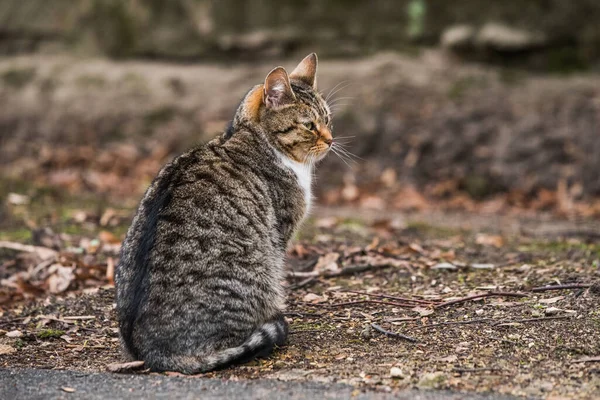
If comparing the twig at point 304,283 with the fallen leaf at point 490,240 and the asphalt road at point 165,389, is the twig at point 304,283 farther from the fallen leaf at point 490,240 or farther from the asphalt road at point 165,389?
the fallen leaf at point 490,240

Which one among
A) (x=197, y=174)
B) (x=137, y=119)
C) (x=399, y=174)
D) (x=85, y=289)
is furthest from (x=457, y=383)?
(x=137, y=119)

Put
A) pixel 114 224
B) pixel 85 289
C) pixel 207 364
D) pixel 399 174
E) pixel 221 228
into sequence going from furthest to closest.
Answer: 1. pixel 399 174
2. pixel 114 224
3. pixel 85 289
4. pixel 221 228
5. pixel 207 364

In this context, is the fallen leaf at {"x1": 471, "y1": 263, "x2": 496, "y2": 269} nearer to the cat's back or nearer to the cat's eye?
the cat's eye

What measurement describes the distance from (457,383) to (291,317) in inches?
58.3

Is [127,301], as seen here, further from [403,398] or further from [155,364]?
[403,398]

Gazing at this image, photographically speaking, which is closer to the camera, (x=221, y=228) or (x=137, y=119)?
(x=221, y=228)

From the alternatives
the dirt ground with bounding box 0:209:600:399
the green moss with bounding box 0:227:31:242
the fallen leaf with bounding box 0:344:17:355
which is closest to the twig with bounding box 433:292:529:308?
the dirt ground with bounding box 0:209:600:399

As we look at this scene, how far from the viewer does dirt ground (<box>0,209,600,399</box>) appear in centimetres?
385

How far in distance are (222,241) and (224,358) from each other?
62 centimetres

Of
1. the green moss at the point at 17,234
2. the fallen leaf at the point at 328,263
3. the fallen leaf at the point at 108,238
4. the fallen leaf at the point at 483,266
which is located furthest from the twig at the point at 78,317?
the fallen leaf at the point at 483,266

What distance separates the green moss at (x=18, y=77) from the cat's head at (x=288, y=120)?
23.8ft

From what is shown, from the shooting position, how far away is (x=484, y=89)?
402 inches

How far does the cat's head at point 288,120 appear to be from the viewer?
494 cm

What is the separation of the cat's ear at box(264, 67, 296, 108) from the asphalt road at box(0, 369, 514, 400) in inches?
72.7
